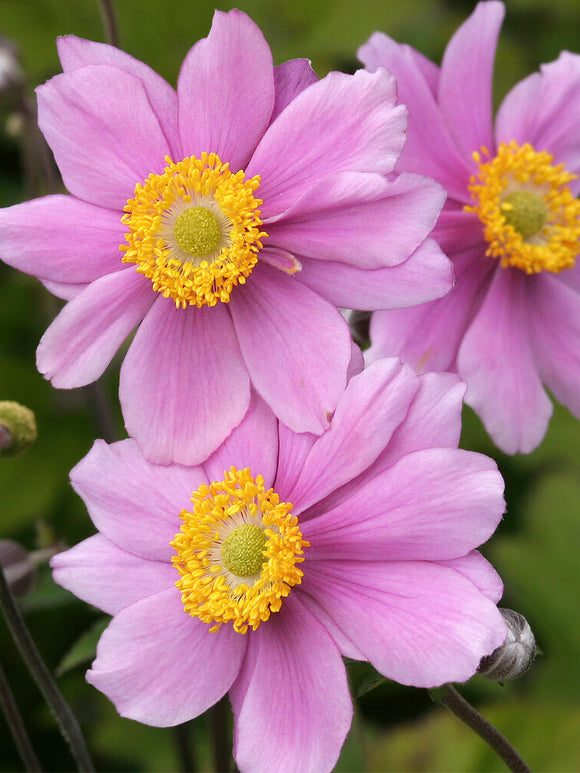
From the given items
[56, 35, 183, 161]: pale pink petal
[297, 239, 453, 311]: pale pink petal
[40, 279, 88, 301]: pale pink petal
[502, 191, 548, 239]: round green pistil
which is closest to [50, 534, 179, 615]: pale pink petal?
[40, 279, 88, 301]: pale pink petal

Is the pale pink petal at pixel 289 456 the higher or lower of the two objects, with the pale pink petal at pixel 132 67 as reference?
lower

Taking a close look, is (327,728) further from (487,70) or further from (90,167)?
(487,70)

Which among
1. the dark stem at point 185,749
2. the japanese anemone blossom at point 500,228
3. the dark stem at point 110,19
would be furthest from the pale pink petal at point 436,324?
the dark stem at point 185,749

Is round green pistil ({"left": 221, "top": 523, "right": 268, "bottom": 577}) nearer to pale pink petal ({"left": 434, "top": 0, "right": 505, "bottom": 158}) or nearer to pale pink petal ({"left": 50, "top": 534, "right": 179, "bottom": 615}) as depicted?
pale pink petal ({"left": 50, "top": 534, "right": 179, "bottom": 615})

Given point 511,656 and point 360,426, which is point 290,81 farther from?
point 511,656

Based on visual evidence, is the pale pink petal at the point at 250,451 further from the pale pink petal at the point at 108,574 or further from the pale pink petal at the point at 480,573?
the pale pink petal at the point at 480,573

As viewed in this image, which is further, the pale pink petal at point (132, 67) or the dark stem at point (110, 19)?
the dark stem at point (110, 19)
